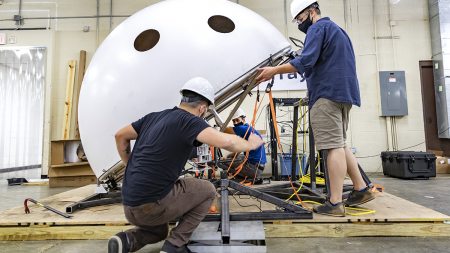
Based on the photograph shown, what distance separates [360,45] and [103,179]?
5929 mm

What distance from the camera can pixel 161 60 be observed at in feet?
6.08

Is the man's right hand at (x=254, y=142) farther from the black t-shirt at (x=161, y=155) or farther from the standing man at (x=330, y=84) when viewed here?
the standing man at (x=330, y=84)

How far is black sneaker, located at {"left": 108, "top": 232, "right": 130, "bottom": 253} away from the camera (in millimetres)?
1354

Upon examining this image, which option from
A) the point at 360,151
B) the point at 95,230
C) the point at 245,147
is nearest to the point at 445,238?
the point at 245,147

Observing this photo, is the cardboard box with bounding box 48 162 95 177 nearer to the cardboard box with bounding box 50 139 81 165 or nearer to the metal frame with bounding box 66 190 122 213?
the cardboard box with bounding box 50 139 81 165

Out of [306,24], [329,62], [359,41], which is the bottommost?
[329,62]

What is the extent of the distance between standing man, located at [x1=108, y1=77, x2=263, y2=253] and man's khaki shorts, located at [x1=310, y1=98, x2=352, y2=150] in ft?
2.27

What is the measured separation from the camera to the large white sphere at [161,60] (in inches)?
72.1

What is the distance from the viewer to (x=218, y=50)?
6.15ft

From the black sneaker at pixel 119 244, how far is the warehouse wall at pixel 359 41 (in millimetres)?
4970

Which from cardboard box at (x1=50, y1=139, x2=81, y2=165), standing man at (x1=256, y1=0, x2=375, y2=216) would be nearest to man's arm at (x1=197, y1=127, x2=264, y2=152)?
standing man at (x1=256, y1=0, x2=375, y2=216)

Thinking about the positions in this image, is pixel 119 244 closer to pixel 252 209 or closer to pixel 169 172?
pixel 169 172

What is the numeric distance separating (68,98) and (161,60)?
A: 5000 mm

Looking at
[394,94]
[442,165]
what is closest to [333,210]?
[442,165]
